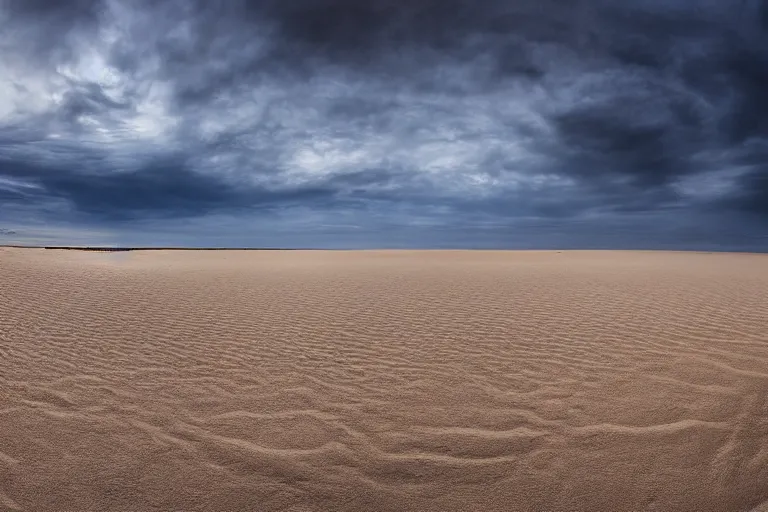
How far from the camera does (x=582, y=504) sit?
415 cm

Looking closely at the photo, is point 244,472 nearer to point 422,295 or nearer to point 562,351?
point 562,351

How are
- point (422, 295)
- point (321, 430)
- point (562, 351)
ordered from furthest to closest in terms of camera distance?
point (422, 295), point (562, 351), point (321, 430)

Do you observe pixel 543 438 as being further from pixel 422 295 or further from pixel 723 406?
pixel 422 295

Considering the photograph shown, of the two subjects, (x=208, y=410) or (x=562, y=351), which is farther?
(x=562, y=351)

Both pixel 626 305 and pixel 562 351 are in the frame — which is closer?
pixel 562 351

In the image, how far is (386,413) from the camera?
20.5ft

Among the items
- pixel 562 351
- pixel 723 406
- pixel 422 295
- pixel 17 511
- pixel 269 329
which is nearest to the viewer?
pixel 17 511

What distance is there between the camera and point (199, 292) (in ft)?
64.9

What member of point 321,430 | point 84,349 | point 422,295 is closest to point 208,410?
point 321,430

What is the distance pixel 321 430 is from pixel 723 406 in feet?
17.6

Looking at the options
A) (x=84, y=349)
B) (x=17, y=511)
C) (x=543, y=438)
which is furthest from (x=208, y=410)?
(x=84, y=349)

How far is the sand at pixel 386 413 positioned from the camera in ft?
14.4

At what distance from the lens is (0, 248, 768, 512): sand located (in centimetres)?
439

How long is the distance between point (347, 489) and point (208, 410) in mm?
2845
